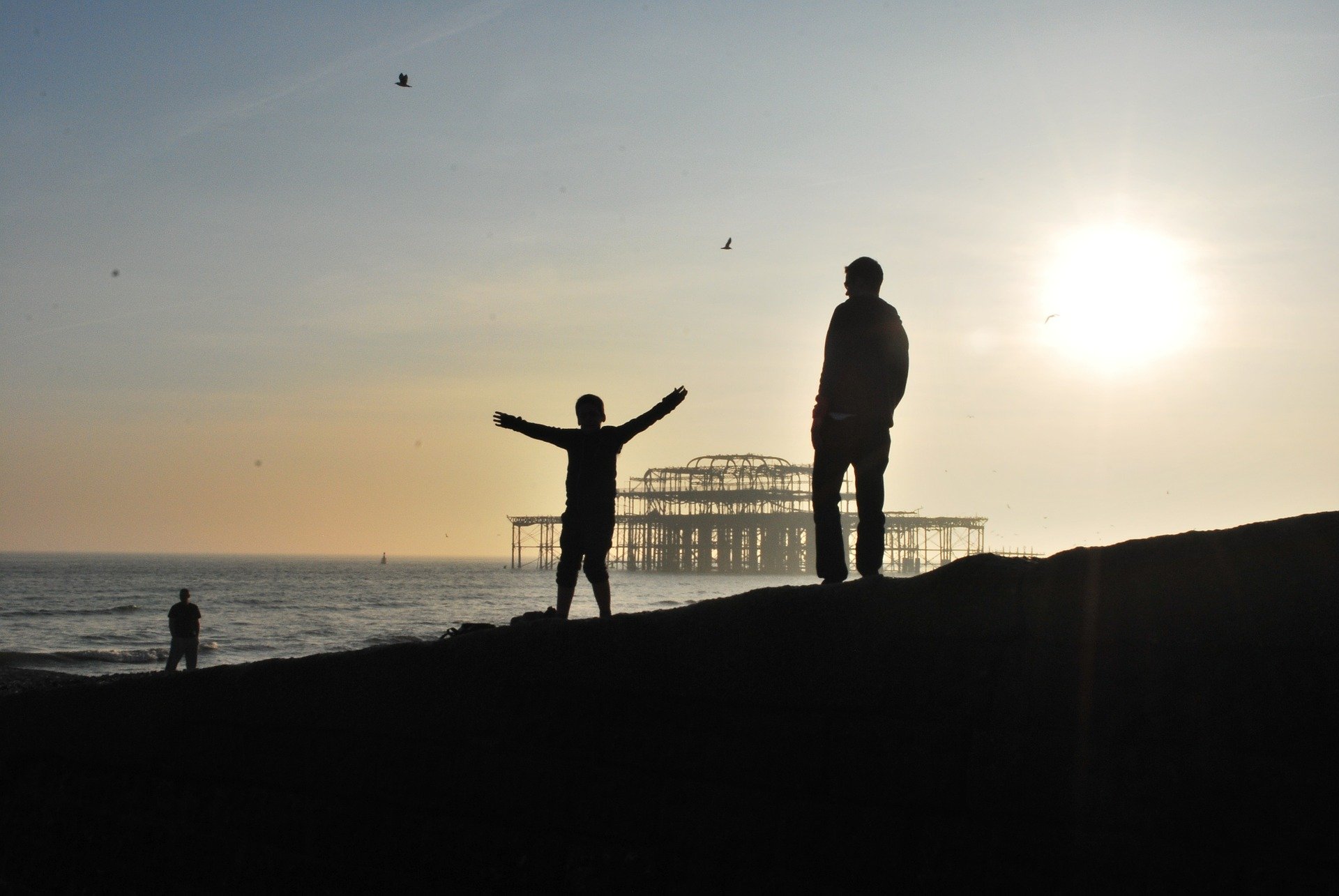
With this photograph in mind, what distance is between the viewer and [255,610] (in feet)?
163

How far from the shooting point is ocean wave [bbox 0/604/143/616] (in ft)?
152

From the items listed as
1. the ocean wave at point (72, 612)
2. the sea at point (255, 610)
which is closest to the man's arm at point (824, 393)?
the sea at point (255, 610)

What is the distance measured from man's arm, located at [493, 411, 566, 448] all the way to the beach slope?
6.71 feet

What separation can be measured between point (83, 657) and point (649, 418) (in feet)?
81.4

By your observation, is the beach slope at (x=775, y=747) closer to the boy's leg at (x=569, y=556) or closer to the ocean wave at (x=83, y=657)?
the boy's leg at (x=569, y=556)

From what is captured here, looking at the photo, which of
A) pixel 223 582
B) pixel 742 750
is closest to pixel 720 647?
pixel 742 750

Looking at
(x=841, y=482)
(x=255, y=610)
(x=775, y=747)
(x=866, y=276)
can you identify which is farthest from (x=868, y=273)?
(x=255, y=610)

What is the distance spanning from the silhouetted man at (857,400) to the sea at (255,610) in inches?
88.3

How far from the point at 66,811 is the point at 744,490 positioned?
93738mm

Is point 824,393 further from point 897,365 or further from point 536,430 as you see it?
point 536,430

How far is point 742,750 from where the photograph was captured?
3266 millimetres

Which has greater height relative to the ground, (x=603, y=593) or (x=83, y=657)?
(x=603, y=593)

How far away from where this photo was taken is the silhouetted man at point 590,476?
18.8 feet

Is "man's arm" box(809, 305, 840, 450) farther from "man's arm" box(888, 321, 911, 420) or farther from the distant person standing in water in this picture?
the distant person standing in water
